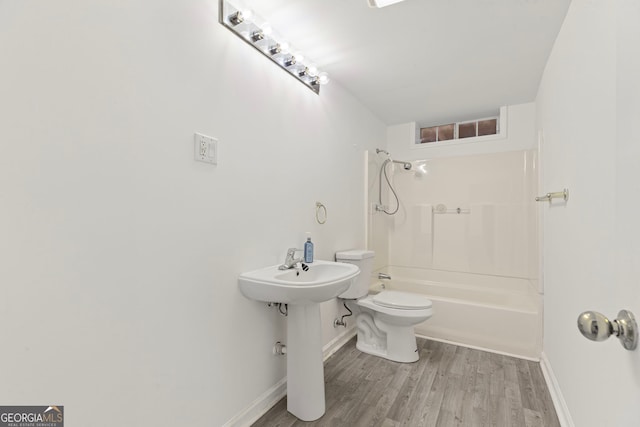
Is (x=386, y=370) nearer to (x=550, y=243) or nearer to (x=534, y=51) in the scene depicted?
(x=550, y=243)

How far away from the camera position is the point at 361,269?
2445 mm

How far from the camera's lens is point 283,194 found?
71.6 inches

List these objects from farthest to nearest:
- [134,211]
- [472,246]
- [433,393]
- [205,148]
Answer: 1. [472,246]
2. [433,393]
3. [205,148]
4. [134,211]

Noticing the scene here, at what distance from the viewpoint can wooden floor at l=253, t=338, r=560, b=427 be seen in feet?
5.22

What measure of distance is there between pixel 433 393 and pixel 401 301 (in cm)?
63

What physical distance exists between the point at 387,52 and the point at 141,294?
2.00 m

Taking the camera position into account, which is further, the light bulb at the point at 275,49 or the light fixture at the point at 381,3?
the light bulb at the point at 275,49

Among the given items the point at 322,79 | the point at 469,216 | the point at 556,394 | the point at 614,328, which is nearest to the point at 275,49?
the point at 322,79

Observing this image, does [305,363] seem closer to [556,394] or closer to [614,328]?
[614,328]

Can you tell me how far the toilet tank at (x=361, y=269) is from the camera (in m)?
2.37

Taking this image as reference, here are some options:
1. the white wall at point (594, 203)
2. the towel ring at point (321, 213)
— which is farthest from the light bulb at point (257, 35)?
the white wall at point (594, 203)

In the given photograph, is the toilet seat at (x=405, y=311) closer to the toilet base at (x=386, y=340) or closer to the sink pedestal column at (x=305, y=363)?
the toilet base at (x=386, y=340)

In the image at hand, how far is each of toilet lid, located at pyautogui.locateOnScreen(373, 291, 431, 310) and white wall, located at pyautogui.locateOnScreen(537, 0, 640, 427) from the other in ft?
2.66

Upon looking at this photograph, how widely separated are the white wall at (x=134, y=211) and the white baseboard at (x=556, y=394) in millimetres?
1571
